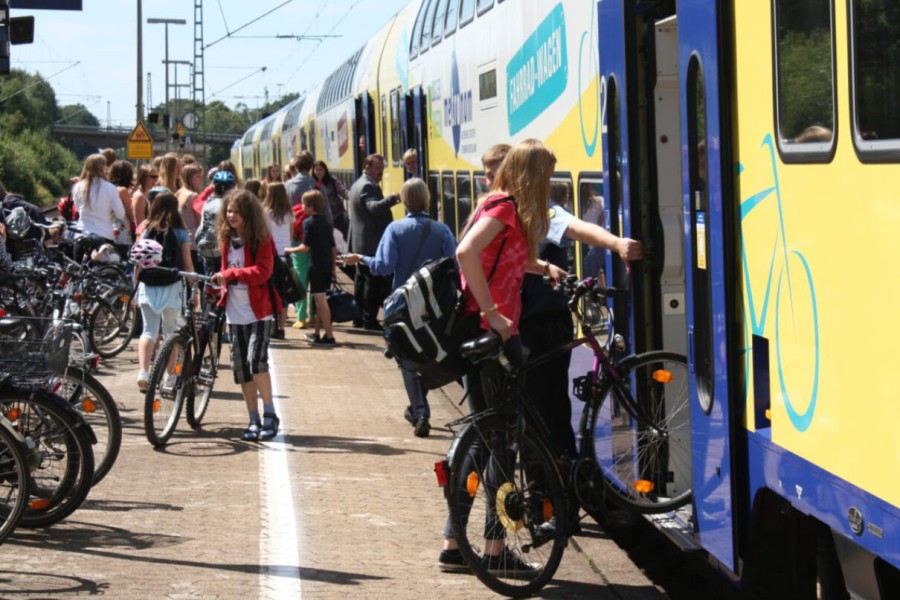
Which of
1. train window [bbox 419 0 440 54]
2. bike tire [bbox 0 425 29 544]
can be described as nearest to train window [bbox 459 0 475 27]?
train window [bbox 419 0 440 54]

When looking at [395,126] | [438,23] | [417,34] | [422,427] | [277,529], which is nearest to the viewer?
[277,529]

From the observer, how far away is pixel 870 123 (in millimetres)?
3939

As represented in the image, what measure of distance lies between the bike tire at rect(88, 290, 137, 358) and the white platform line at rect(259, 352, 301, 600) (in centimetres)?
484

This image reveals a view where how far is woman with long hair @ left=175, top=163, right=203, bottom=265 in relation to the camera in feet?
50.5

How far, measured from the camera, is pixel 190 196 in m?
15.4

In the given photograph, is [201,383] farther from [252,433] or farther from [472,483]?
[472,483]

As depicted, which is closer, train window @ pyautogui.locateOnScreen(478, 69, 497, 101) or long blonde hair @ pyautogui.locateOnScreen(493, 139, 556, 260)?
long blonde hair @ pyautogui.locateOnScreen(493, 139, 556, 260)

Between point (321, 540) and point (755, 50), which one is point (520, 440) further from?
point (755, 50)

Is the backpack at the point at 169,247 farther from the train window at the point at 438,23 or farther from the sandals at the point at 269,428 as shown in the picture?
the train window at the point at 438,23

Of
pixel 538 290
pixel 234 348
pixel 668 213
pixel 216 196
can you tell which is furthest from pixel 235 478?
pixel 216 196

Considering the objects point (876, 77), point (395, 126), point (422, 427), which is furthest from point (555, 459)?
point (395, 126)

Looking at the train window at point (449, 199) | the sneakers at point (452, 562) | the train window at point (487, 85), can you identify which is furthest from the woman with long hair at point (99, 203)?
the sneakers at point (452, 562)

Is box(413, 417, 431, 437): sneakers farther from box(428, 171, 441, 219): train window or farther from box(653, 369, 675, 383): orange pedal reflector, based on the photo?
box(428, 171, 441, 219): train window

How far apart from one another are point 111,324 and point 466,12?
16.1 feet
